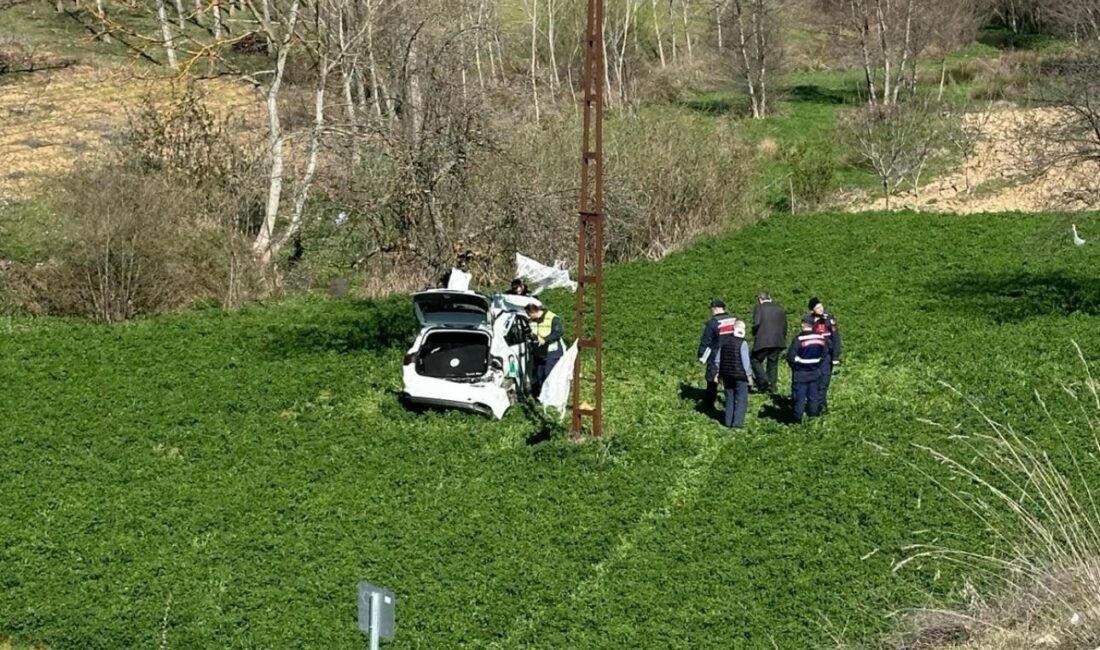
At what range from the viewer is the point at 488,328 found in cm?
1864

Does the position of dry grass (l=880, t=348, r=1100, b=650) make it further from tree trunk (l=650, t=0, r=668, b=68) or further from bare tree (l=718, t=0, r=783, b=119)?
tree trunk (l=650, t=0, r=668, b=68)

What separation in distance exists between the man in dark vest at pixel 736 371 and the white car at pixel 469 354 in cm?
300

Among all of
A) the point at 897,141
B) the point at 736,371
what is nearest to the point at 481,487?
the point at 736,371

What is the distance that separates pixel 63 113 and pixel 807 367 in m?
36.8

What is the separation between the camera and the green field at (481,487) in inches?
493

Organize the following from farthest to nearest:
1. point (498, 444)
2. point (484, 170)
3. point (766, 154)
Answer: point (766, 154), point (484, 170), point (498, 444)

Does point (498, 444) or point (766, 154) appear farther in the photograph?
point (766, 154)

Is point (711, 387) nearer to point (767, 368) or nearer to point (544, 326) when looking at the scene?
point (767, 368)

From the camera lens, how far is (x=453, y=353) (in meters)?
18.8

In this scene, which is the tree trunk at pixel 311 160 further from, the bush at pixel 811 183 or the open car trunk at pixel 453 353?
the bush at pixel 811 183

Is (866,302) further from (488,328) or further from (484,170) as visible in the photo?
(484,170)

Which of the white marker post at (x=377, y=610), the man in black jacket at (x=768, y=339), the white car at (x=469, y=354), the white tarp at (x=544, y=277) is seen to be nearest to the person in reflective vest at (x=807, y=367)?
the man in black jacket at (x=768, y=339)

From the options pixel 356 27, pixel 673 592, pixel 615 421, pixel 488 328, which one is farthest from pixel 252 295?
pixel 673 592

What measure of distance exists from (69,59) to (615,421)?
42633 millimetres
